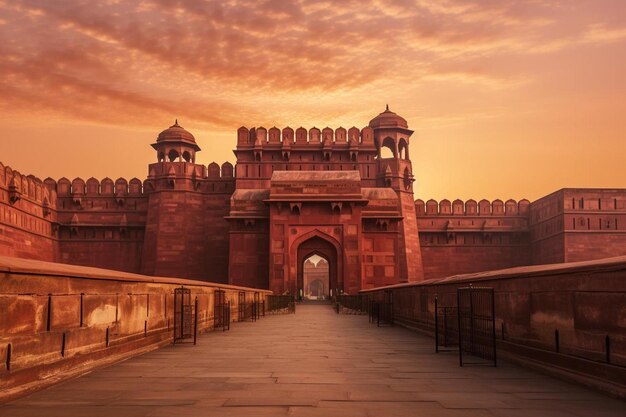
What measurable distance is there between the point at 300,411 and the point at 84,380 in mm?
2820

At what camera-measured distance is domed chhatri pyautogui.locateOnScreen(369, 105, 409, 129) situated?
147 feet

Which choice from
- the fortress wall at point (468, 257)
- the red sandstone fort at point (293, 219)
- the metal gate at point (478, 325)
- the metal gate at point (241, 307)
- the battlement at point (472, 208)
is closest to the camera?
the metal gate at point (478, 325)

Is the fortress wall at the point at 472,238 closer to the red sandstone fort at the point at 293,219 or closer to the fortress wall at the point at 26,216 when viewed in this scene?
the red sandstone fort at the point at 293,219

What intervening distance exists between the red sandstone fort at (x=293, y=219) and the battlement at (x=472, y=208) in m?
0.08

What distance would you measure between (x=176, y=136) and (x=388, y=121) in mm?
15609

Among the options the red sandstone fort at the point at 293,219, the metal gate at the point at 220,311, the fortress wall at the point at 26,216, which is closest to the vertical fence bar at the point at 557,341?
the metal gate at the point at 220,311

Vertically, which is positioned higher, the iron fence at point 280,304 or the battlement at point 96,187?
the battlement at point 96,187

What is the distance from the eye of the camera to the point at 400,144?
148 ft

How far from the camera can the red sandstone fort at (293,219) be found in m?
33.9

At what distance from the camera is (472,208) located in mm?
45219

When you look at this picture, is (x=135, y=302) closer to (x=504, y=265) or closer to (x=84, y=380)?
(x=84, y=380)

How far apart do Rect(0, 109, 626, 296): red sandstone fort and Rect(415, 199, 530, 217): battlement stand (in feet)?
0.27

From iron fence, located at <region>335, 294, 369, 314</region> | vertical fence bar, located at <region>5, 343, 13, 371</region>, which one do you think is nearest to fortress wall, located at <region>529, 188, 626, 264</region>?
iron fence, located at <region>335, 294, 369, 314</region>

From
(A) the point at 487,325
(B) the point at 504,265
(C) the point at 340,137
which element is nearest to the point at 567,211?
(B) the point at 504,265
